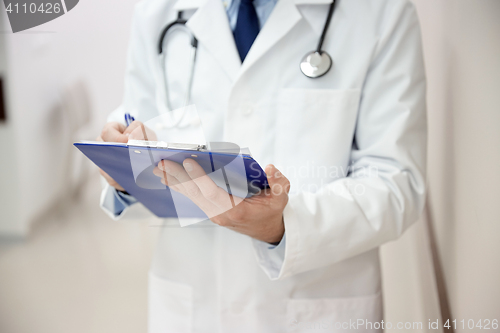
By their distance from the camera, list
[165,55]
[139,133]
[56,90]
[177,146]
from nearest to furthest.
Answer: [177,146]
[139,133]
[165,55]
[56,90]

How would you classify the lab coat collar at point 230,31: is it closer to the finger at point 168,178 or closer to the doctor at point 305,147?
the doctor at point 305,147

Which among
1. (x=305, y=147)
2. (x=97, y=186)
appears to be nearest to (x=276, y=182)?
(x=305, y=147)

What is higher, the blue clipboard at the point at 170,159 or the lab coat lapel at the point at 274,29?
the lab coat lapel at the point at 274,29

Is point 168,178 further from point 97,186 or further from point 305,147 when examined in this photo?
point 97,186

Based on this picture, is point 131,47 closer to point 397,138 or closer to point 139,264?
point 397,138

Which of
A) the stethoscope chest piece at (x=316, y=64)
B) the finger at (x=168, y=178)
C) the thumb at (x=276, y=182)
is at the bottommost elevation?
the thumb at (x=276, y=182)

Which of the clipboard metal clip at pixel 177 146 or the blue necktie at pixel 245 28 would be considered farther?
the blue necktie at pixel 245 28

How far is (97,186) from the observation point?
1423mm

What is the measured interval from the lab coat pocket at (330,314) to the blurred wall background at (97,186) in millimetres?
215

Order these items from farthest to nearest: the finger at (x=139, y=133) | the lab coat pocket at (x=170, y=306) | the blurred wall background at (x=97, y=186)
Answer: the lab coat pocket at (x=170, y=306)
the blurred wall background at (x=97, y=186)
the finger at (x=139, y=133)

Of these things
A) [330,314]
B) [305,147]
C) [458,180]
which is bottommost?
[330,314]

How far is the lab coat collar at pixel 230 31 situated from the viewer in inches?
26.4

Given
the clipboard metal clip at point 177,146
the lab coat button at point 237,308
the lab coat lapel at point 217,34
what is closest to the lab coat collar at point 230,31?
the lab coat lapel at point 217,34

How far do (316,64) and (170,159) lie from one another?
380mm
